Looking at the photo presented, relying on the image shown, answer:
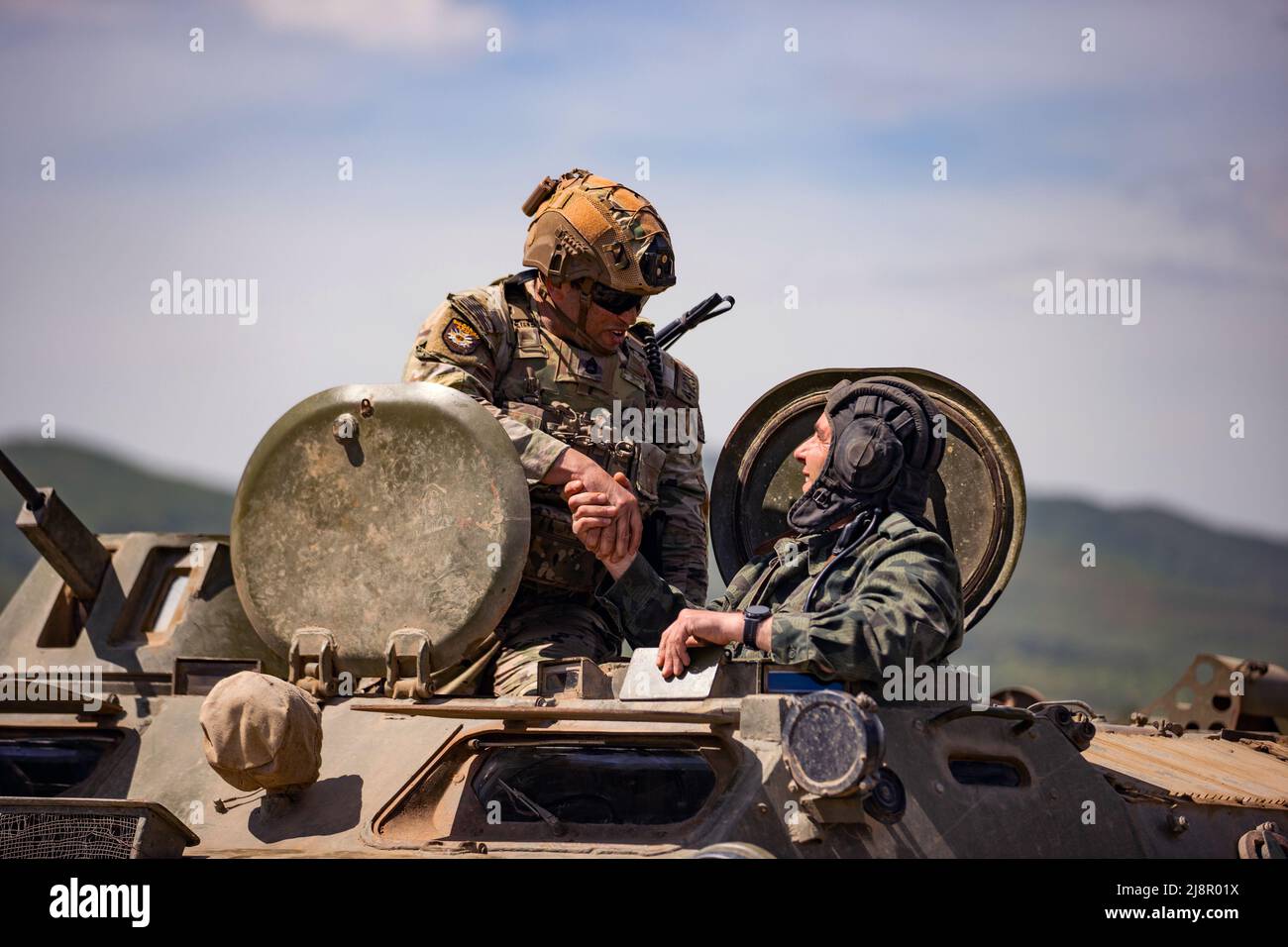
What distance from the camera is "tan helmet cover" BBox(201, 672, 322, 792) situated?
22.8ft

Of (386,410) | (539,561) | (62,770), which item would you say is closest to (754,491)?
(539,561)

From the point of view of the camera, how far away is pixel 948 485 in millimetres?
8734

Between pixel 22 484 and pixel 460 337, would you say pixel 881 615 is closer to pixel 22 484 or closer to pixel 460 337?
pixel 460 337

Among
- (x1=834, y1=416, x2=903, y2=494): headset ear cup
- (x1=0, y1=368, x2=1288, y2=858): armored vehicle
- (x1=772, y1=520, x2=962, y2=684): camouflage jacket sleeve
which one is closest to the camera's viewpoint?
(x1=0, y1=368, x2=1288, y2=858): armored vehicle

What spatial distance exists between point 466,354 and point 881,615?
241cm

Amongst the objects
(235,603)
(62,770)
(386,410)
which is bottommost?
(62,770)

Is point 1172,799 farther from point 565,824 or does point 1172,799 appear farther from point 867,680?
point 565,824

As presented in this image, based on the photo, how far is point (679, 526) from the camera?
369 inches

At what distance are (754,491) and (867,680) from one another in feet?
7.26

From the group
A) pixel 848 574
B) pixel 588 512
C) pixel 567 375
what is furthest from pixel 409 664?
pixel 848 574

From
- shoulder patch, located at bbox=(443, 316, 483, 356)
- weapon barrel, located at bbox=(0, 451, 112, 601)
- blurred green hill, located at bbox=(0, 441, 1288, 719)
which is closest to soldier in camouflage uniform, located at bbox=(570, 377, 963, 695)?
shoulder patch, located at bbox=(443, 316, 483, 356)

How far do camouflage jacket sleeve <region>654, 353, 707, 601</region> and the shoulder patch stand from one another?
3.95 ft

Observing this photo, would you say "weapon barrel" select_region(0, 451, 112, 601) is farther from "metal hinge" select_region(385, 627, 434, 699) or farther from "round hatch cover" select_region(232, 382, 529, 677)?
"metal hinge" select_region(385, 627, 434, 699)

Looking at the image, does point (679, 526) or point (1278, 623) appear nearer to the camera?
point (679, 526)
